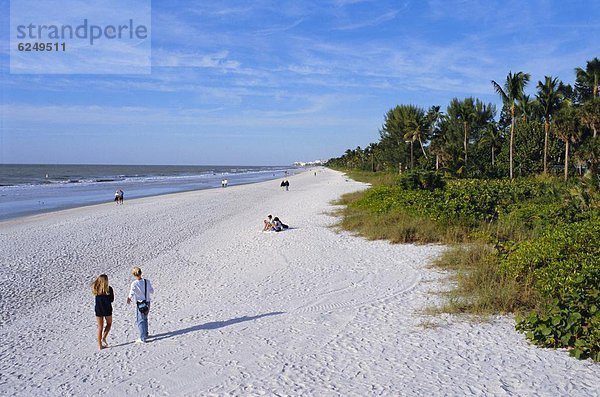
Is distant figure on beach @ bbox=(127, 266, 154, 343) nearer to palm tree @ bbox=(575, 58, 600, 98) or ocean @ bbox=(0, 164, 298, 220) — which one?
ocean @ bbox=(0, 164, 298, 220)

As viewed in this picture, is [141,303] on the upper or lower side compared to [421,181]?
lower

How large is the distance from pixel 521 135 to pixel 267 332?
125 ft

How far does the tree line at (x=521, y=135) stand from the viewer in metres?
29.6

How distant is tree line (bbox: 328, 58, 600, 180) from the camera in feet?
97.1

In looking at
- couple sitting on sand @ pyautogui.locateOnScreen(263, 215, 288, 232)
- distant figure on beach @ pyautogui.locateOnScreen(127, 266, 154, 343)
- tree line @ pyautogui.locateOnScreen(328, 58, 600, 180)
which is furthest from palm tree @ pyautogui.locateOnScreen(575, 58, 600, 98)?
distant figure on beach @ pyautogui.locateOnScreen(127, 266, 154, 343)

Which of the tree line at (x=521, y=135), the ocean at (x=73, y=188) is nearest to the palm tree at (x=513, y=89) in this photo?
the tree line at (x=521, y=135)

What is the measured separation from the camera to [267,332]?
22.4 ft

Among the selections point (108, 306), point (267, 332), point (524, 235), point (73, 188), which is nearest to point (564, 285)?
point (267, 332)

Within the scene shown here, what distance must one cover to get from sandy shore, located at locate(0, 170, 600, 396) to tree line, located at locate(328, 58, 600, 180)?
65.0 ft

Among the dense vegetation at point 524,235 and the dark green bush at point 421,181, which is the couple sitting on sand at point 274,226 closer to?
the dense vegetation at point 524,235

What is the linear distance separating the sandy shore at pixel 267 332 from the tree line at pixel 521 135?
19825 mm

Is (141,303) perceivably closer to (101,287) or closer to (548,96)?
(101,287)

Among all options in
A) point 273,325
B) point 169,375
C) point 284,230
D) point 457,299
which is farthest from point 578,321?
point 284,230

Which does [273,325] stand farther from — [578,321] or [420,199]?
[420,199]
